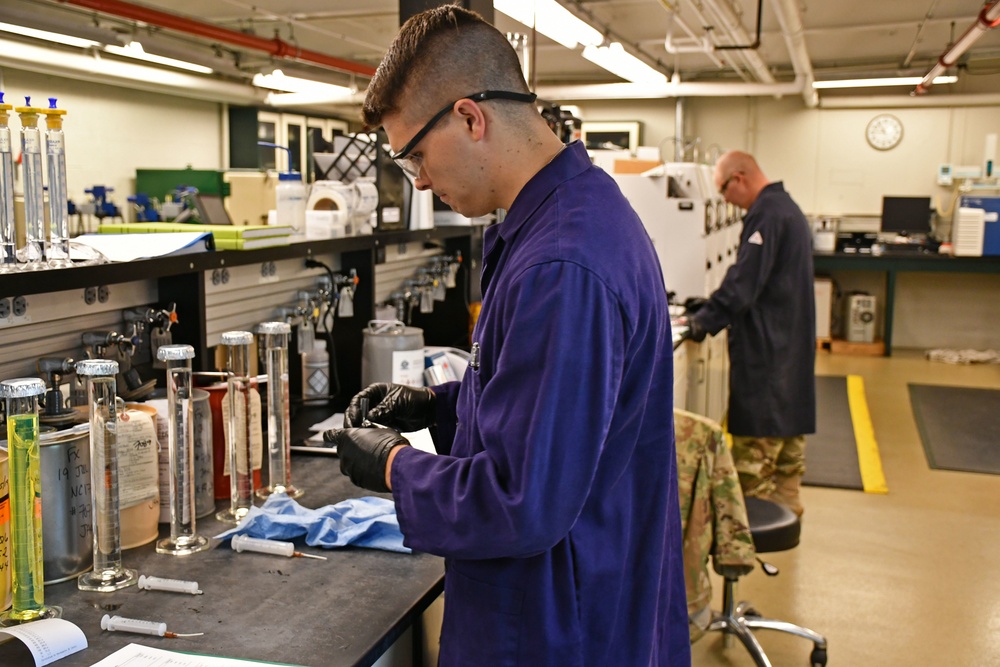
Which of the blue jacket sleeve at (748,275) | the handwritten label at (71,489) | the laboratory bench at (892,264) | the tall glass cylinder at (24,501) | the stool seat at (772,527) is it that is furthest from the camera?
the laboratory bench at (892,264)

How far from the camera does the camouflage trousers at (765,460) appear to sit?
3.99 m

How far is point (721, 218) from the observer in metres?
5.61

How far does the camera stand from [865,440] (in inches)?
225

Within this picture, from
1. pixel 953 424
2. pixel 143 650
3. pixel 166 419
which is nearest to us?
pixel 143 650

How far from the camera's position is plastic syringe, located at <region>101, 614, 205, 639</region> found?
1.28m

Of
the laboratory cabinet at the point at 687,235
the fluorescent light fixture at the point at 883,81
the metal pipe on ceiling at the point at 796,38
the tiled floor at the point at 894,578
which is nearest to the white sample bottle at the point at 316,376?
the tiled floor at the point at 894,578

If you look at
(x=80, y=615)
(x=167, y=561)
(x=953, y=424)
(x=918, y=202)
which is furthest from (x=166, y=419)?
(x=918, y=202)

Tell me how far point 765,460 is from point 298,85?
5.64 metres

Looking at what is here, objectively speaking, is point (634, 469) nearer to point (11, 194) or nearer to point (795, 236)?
point (11, 194)

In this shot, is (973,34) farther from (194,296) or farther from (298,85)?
(194,296)

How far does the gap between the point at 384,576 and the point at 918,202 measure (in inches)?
345

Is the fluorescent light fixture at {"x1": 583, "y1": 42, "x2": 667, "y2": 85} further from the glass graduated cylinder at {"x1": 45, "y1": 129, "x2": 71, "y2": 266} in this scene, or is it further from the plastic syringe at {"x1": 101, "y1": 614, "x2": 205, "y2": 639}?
the plastic syringe at {"x1": 101, "y1": 614, "x2": 205, "y2": 639}

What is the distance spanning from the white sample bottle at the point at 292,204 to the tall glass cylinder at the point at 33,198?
86 cm

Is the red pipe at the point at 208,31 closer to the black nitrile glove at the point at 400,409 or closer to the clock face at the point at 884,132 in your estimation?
the black nitrile glove at the point at 400,409
